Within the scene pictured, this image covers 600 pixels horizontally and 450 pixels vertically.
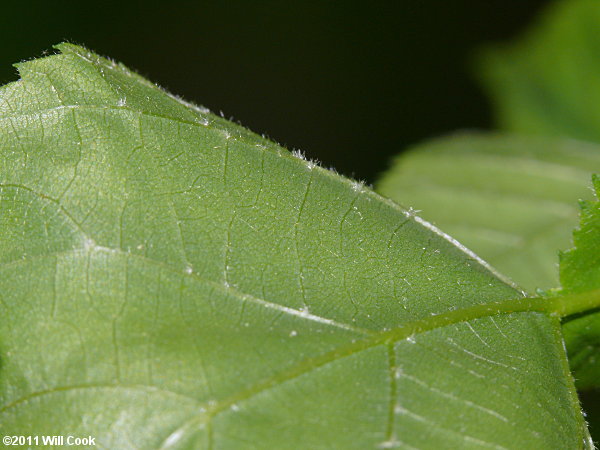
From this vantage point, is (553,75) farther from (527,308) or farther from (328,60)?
(527,308)

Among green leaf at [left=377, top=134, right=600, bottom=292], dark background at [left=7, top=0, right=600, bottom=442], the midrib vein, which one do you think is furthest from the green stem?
dark background at [left=7, top=0, right=600, bottom=442]

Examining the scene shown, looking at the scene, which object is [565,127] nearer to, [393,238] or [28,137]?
[393,238]

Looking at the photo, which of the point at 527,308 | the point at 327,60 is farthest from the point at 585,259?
the point at 327,60

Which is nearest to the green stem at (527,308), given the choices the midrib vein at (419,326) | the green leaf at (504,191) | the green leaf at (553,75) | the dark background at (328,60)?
the midrib vein at (419,326)

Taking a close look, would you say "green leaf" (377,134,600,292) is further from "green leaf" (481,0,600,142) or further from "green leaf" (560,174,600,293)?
"green leaf" (560,174,600,293)

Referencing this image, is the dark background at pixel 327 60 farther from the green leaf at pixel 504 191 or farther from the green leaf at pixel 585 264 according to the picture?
the green leaf at pixel 585 264
